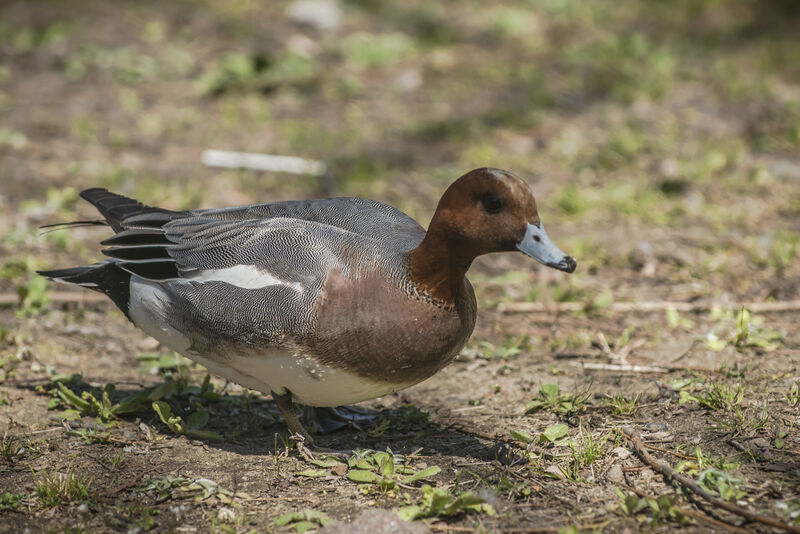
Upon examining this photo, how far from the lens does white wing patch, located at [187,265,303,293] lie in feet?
10.8

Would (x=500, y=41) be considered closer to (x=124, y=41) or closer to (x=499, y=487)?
(x=124, y=41)

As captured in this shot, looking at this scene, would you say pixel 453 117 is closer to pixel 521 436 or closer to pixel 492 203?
pixel 492 203

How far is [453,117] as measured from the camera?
24.1 ft

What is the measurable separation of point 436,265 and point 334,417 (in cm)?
101

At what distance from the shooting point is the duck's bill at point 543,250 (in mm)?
3023

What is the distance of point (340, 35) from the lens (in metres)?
8.84

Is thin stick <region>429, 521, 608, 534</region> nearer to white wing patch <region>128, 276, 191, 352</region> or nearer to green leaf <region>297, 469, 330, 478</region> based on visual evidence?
green leaf <region>297, 469, 330, 478</region>

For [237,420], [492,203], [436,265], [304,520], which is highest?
[492,203]

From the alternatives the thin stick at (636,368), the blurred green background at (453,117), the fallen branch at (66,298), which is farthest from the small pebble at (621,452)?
the fallen branch at (66,298)

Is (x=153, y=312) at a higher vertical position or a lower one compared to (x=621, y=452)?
higher

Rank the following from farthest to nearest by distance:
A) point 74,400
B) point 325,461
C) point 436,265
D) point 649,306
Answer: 1. point 649,306
2. point 74,400
3. point 325,461
4. point 436,265

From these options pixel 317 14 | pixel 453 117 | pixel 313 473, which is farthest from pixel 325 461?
pixel 317 14

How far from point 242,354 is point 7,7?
22.9 ft

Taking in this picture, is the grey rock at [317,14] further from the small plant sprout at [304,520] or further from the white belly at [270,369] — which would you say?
the small plant sprout at [304,520]
